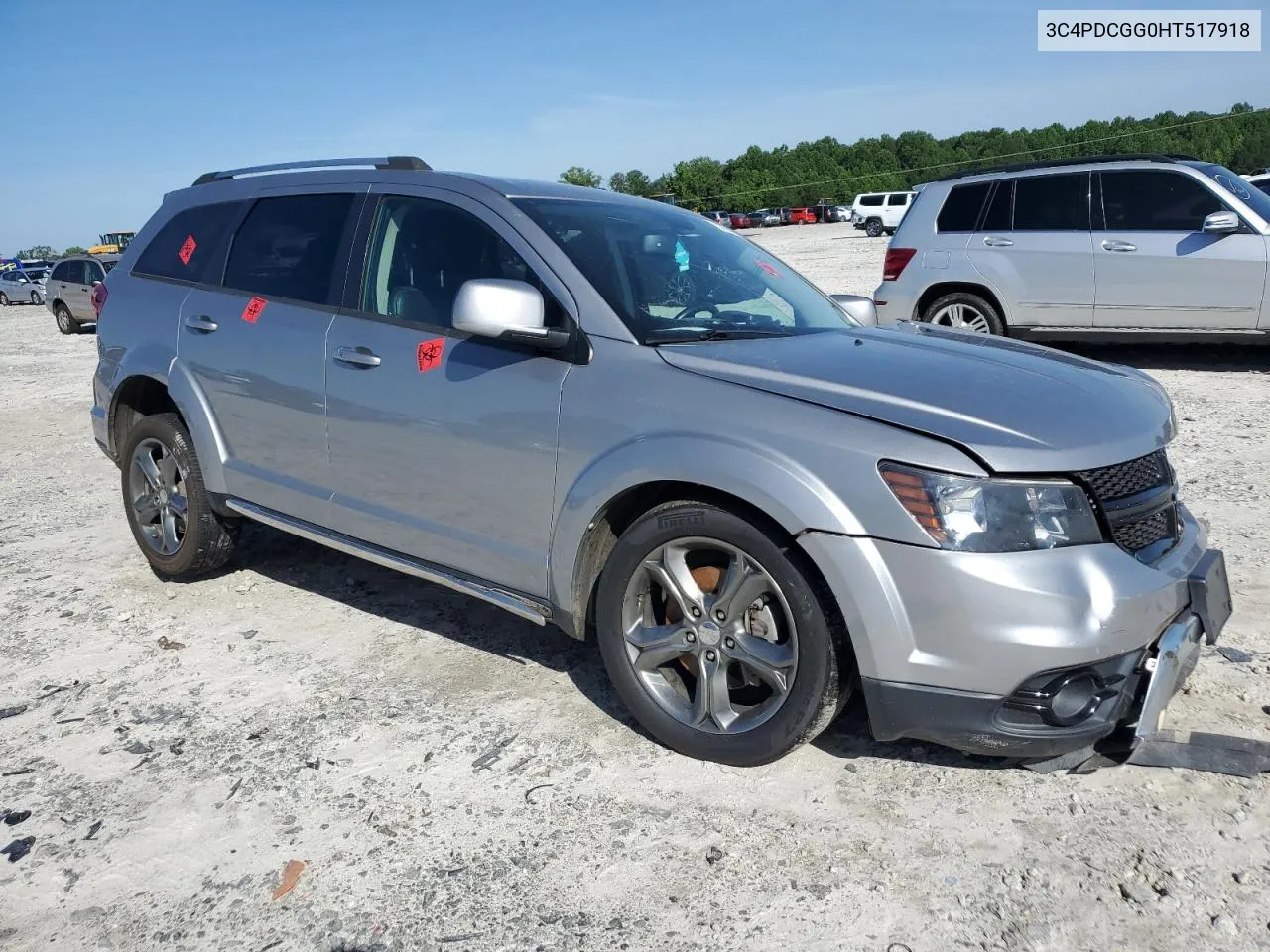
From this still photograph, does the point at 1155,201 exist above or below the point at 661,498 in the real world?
above

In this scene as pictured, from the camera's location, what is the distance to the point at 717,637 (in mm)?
3156

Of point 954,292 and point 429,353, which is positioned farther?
point 954,292

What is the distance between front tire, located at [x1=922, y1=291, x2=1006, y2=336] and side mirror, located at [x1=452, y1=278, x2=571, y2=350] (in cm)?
717

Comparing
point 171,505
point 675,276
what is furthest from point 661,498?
point 171,505

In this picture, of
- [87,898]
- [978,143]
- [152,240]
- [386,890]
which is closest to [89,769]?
[87,898]

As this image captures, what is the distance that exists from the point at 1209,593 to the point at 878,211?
45.5 m

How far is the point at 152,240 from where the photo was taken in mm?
5270

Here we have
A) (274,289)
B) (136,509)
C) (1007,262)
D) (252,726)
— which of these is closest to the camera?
(252,726)

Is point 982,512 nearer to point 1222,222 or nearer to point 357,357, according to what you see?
point 357,357

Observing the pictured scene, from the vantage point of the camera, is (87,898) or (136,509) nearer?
(87,898)

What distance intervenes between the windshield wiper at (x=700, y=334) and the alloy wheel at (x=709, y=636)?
0.68 metres

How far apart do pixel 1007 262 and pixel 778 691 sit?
7.59m

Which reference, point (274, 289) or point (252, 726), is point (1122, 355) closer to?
point (274, 289)

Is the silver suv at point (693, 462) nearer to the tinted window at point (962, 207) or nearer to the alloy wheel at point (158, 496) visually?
the alloy wheel at point (158, 496)
